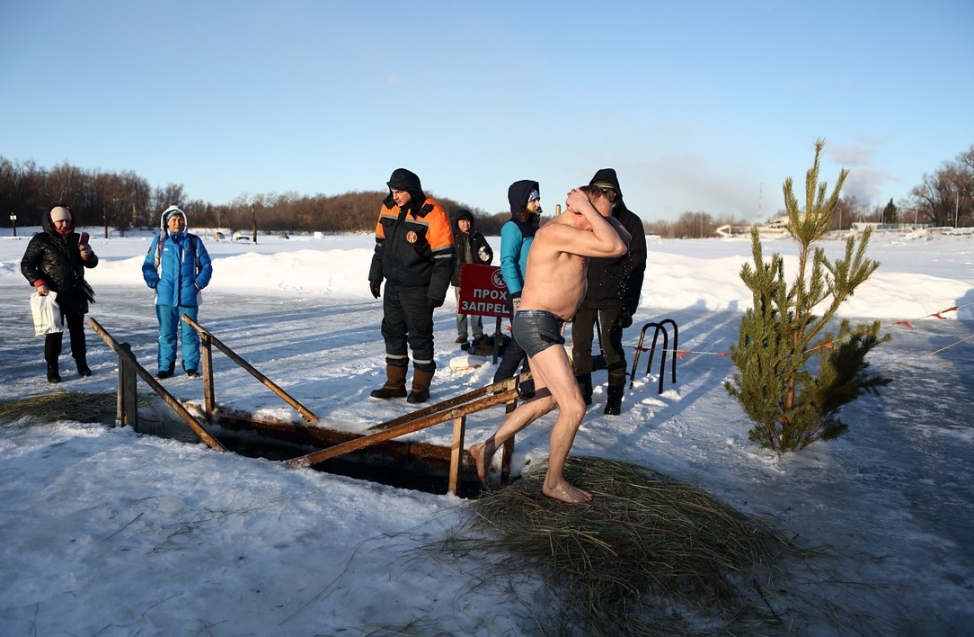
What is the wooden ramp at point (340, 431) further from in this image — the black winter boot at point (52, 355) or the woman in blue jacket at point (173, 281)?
the black winter boot at point (52, 355)

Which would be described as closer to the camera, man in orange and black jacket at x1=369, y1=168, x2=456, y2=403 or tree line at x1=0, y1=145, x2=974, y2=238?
man in orange and black jacket at x1=369, y1=168, x2=456, y2=403

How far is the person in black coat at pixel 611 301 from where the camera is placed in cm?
534

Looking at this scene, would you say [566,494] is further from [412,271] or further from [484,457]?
[412,271]

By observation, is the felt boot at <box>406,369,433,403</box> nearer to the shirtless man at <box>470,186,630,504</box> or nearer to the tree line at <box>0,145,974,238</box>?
the shirtless man at <box>470,186,630,504</box>

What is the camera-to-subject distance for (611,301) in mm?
5398

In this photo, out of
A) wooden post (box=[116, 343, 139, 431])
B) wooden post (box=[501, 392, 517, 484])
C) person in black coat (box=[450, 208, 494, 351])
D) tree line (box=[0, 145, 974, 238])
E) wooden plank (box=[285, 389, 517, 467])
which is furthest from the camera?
tree line (box=[0, 145, 974, 238])

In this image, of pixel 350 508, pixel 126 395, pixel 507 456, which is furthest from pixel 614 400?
pixel 126 395

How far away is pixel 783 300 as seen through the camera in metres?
4.50

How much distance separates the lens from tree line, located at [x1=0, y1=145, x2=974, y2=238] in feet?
248

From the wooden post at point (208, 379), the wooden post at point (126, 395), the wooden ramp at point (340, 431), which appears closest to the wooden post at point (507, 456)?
the wooden ramp at point (340, 431)

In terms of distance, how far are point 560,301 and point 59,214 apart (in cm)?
530

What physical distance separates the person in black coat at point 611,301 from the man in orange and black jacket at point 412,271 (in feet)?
3.81

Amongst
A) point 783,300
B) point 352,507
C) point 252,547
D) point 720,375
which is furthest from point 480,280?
point 252,547

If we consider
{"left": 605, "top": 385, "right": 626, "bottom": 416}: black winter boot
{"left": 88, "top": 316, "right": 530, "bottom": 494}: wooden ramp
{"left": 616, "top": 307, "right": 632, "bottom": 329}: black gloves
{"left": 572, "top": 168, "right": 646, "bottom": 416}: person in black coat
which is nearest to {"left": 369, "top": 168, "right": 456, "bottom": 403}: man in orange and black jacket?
{"left": 88, "top": 316, "right": 530, "bottom": 494}: wooden ramp
